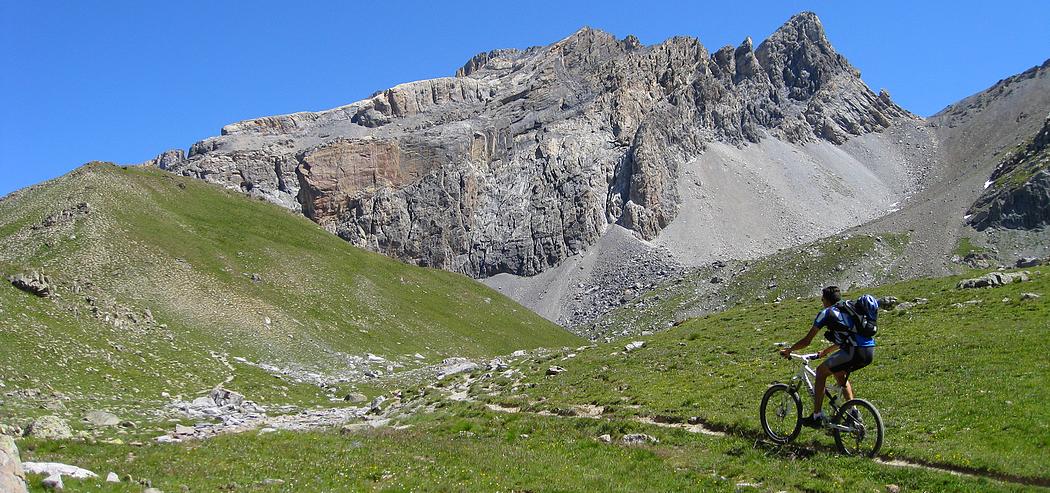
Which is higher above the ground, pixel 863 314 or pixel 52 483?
pixel 863 314

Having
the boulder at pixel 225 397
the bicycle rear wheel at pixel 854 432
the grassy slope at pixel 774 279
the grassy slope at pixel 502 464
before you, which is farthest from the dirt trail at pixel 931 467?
the grassy slope at pixel 774 279

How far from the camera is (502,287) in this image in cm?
17562

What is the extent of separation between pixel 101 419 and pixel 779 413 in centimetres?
2845

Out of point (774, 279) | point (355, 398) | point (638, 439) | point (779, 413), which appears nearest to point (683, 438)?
point (638, 439)

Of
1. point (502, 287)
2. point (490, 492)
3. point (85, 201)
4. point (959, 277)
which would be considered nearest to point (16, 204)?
point (85, 201)

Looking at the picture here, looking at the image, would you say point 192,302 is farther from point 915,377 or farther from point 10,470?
point 915,377

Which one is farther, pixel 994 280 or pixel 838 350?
pixel 994 280

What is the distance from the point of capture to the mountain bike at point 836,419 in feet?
52.7

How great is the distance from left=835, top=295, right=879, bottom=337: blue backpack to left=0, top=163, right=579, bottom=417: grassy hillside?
3162 cm

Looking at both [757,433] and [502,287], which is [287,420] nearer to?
[757,433]

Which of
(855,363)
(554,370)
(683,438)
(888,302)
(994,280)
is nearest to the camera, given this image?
(855,363)

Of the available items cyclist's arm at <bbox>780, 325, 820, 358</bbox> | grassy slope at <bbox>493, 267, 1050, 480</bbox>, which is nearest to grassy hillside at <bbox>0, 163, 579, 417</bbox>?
grassy slope at <bbox>493, 267, 1050, 480</bbox>

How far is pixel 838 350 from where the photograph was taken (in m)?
16.5

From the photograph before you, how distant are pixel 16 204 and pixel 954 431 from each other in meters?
81.7
